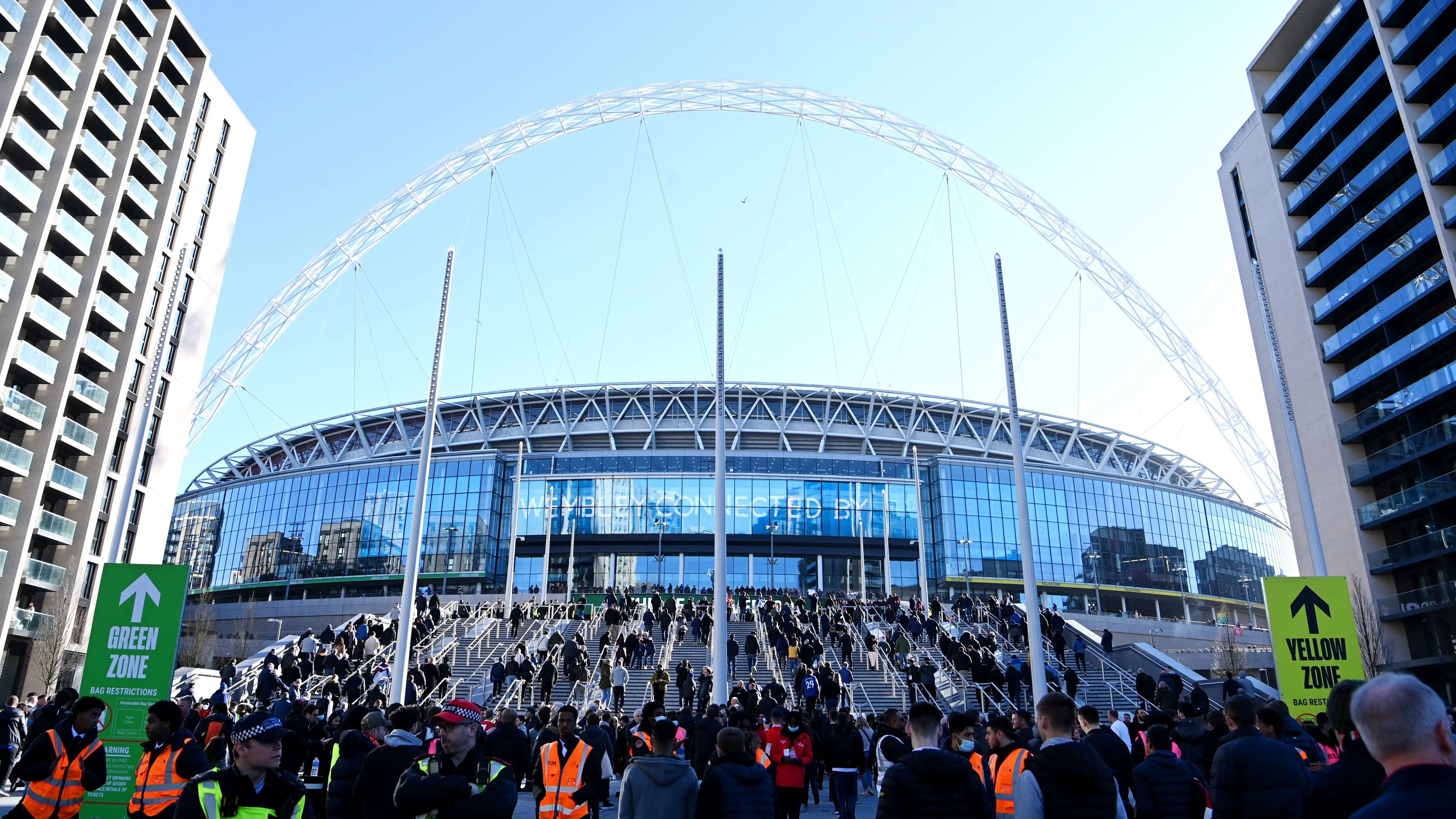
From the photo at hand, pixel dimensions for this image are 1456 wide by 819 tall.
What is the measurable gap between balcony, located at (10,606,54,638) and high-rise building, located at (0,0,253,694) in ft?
0.32

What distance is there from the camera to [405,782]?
18.6 feet

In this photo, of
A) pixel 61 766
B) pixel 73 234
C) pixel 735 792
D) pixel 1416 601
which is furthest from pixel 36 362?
pixel 1416 601

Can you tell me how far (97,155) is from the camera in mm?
57156

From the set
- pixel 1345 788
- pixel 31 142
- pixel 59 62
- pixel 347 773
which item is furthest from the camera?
pixel 59 62

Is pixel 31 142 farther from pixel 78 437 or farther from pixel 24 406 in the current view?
pixel 78 437

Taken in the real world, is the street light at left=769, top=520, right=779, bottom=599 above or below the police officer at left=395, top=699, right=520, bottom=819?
above

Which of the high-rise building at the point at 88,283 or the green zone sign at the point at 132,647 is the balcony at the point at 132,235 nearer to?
the high-rise building at the point at 88,283

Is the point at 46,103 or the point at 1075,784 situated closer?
the point at 1075,784

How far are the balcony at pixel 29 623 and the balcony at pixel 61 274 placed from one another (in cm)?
1717

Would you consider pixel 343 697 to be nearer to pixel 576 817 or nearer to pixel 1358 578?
pixel 576 817

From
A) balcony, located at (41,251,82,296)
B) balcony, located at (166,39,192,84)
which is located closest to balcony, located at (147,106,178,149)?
balcony, located at (166,39,192,84)

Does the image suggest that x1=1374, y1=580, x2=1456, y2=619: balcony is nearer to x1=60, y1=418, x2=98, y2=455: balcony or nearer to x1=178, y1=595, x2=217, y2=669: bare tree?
x1=178, y1=595, x2=217, y2=669: bare tree

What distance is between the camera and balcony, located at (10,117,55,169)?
51.1 m

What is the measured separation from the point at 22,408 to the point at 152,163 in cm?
1911
